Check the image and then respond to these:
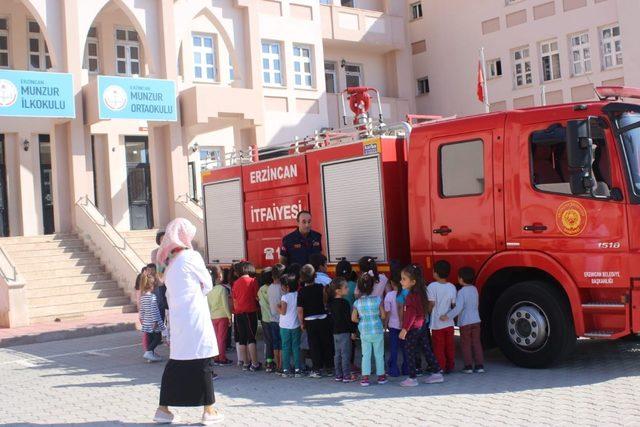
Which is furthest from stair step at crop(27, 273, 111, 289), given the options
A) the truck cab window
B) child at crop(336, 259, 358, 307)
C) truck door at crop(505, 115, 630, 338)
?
the truck cab window

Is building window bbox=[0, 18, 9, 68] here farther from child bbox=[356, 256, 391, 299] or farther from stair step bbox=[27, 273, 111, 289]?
child bbox=[356, 256, 391, 299]

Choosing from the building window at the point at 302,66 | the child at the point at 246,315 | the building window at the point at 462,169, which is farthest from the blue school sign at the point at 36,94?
the building window at the point at 462,169

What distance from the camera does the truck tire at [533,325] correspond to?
8.71 meters

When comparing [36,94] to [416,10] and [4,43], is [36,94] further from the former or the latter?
[416,10]

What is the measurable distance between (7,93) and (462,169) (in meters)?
13.2

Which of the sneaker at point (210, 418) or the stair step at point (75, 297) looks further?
the stair step at point (75, 297)

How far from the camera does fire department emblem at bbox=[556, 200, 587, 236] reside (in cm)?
854

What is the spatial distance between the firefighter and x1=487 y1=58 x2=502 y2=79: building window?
21852 mm

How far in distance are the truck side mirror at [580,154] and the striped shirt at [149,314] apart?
605cm

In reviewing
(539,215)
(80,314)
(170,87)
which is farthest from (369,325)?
(170,87)

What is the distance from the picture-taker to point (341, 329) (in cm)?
891

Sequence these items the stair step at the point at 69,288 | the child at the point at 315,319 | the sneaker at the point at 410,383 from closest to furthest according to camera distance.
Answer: the sneaker at the point at 410,383 < the child at the point at 315,319 < the stair step at the point at 69,288

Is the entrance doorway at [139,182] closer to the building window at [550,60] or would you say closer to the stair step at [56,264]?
the stair step at [56,264]

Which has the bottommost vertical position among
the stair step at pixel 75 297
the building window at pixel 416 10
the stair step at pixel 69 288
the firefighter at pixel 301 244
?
the stair step at pixel 75 297
